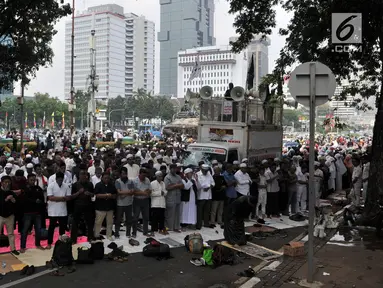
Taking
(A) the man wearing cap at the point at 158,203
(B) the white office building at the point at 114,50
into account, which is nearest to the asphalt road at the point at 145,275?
(A) the man wearing cap at the point at 158,203

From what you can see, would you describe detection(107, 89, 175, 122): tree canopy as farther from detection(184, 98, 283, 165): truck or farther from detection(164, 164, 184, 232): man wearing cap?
detection(164, 164, 184, 232): man wearing cap

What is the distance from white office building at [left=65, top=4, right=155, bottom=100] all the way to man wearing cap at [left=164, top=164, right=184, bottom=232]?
16251cm

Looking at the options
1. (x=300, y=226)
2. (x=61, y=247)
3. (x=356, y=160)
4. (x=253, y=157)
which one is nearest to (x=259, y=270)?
(x=61, y=247)

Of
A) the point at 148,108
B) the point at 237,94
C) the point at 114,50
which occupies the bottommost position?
the point at 237,94

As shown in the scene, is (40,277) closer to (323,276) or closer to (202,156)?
(323,276)

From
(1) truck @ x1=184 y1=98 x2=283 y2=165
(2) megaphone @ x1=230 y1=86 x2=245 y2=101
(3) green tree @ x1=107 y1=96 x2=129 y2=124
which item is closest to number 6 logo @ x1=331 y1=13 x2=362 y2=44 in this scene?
(2) megaphone @ x1=230 y1=86 x2=245 y2=101

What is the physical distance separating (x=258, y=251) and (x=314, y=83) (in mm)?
3795

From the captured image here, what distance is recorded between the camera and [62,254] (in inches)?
289

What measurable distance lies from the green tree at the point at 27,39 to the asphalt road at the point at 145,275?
8181 mm

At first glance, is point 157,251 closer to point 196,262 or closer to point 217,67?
point 196,262

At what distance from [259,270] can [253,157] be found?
8928 mm

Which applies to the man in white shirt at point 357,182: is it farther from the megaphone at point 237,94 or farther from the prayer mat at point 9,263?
the prayer mat at point 9,263

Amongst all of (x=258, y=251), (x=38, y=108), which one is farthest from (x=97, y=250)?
(x=38, y=108)

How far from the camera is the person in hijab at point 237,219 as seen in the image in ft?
28.2
